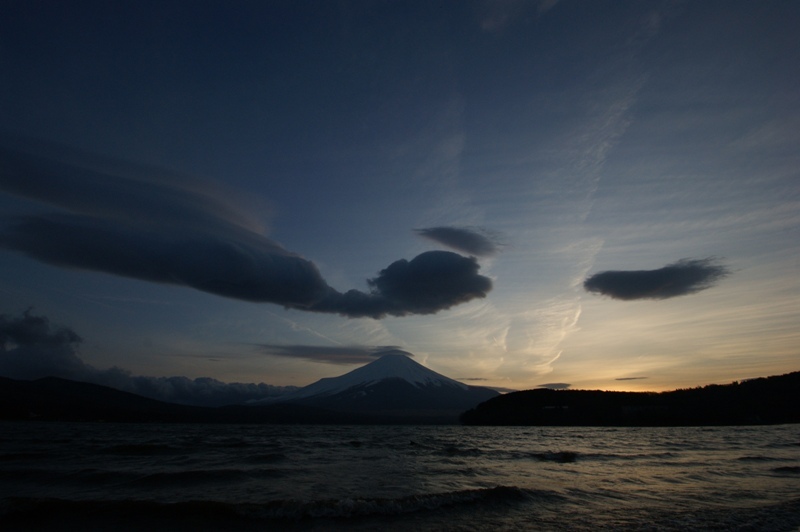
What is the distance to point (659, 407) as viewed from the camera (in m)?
161

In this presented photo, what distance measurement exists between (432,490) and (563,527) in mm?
8283

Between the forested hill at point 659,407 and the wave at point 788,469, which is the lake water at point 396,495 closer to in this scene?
the wave at point 788,469

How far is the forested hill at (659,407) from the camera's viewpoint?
147 m

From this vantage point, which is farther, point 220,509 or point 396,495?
point 396,495

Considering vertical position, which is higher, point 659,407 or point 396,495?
point 659,407

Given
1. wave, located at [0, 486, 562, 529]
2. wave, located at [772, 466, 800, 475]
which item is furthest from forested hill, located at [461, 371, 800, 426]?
wave, located at [0, 486, 562, 529]

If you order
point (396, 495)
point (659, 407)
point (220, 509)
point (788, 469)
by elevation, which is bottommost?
point (220, 509)

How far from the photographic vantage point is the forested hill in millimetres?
146850

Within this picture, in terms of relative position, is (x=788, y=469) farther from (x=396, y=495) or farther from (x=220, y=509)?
(x=220, y=509)

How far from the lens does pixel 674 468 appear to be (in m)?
31.5

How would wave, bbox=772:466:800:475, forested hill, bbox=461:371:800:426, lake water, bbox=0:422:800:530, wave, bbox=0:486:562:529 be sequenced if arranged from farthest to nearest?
forested hill, bbox=461:371:800:426
wave, bbox=772:466:800:475
wave, bbox=0:486:562:529
lake water, bbox=0:422:800:530

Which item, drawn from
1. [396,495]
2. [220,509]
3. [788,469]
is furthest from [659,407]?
[220,509]

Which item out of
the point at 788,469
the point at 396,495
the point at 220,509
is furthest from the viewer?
the point at 788,469

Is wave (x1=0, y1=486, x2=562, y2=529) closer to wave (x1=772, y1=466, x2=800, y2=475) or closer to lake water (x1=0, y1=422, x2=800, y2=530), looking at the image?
lake water (x1=0, y1=422, x2=800, y2=530)
